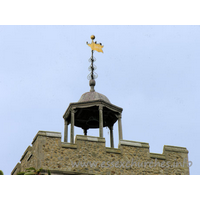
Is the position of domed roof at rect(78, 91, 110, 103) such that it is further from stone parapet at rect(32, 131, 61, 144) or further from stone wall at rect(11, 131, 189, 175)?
stone parapet at rect(32, 131, 61, 144)

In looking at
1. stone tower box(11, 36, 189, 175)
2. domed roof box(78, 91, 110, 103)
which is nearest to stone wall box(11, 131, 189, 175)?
stone tower box(11, 36, 189, 175)

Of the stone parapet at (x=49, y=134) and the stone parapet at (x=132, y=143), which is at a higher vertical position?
the stone parapet at (x=49, y=134)

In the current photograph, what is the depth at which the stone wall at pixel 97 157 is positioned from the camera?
61.0 feet

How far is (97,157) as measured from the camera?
19.1 meters

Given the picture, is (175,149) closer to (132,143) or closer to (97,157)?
(132,143)

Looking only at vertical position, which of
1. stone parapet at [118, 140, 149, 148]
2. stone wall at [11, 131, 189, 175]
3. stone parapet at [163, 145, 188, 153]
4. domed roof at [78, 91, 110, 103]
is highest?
domed roof at [78, 91, 110, 103]

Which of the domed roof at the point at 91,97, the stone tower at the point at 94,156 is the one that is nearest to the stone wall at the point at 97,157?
the stone tower at the point at 94,156

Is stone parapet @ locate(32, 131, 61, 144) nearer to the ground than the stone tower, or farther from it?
farther from it

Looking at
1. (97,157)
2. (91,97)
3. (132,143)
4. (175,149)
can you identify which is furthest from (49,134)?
(175,149)

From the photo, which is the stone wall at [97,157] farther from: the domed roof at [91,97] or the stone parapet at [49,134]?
the domed roof at [91,97]

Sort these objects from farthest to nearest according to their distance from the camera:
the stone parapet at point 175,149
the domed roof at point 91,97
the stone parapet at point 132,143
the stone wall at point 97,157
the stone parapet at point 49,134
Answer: the domed roof at point 91,97 → the stone parapet at point 175,149 → the stone parapet at point 132,143 → the stone parapet at point 49,134 → the stone wall at point 97,157

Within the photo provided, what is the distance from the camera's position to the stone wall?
61.0 ft

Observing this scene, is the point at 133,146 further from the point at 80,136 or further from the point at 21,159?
the point at 21,159

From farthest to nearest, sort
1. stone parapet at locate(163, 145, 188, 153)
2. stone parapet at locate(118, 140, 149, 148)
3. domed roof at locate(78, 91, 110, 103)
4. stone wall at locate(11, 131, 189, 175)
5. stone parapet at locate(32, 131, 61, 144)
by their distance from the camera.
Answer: domed roof at locate(78, 91, 110, 103)
stone parapet at locate(163, 145, 188, 153)
stone parapet at locate(118, 140, 149, 148)
stone parapet at locate(32, 131, 61, 144)
stone wall at locate(11, 131, 189, 175)
